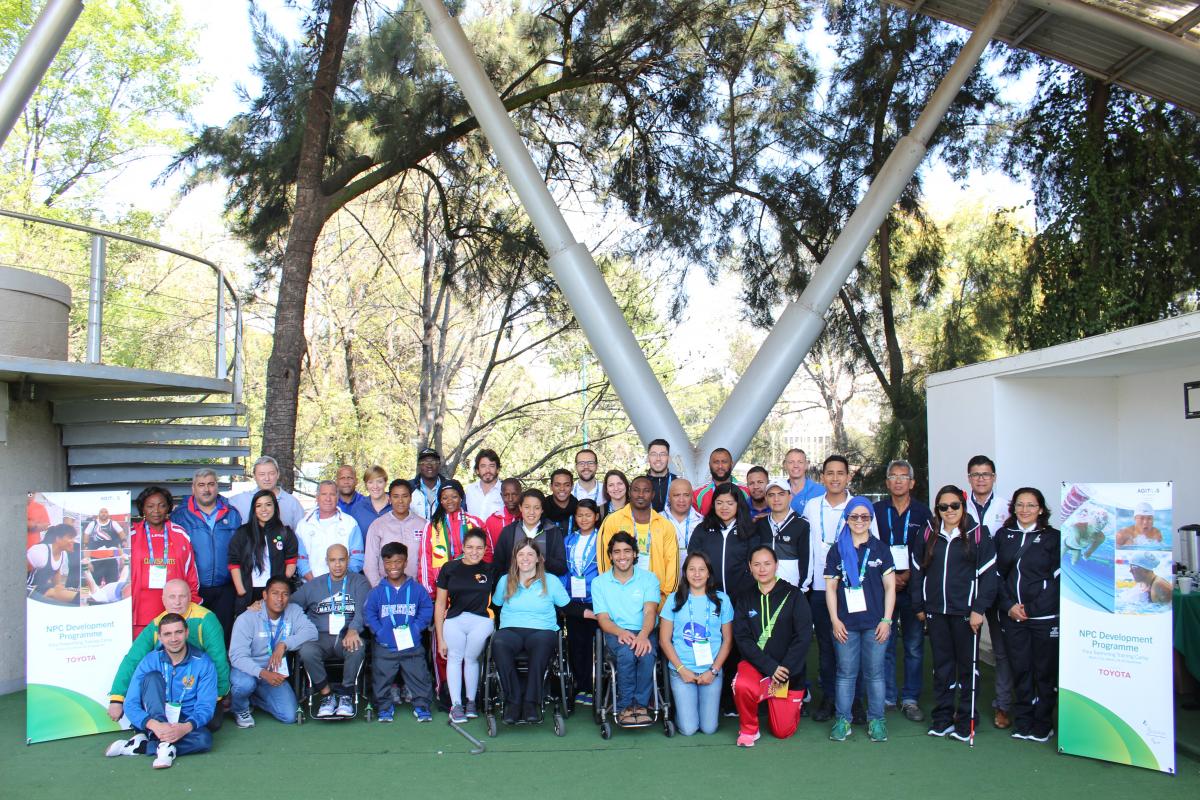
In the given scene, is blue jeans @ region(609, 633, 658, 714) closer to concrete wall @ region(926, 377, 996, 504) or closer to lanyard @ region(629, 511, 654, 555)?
lanyard @ region(629, 511, 654, 555)

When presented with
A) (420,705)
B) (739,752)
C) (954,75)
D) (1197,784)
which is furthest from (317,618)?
(954,75)

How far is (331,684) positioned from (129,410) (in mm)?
2887

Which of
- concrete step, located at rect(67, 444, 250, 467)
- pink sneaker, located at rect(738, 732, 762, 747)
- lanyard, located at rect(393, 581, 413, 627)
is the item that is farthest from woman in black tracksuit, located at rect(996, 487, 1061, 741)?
concrete step, located at rect(67, 444, 250, 467)

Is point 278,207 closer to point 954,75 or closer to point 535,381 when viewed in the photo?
point 954,75

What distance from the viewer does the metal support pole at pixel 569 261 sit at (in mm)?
7699

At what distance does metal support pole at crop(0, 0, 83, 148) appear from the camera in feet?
21.2

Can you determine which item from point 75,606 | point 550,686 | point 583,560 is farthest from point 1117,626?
point 75,606

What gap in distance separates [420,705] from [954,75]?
676 centimetres

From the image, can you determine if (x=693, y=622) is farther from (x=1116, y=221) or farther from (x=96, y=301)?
(x=1116, y=221)

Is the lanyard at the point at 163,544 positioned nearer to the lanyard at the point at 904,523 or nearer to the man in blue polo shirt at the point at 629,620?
the man in blue polo shirt at the point at 629,620

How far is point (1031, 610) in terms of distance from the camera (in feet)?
15.7

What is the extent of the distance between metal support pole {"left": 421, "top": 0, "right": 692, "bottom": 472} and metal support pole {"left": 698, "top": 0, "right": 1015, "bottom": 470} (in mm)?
521

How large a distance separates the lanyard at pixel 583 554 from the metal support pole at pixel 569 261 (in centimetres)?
241

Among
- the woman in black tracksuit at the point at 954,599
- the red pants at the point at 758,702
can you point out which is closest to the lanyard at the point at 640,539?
the red pants at the point at 758,702
